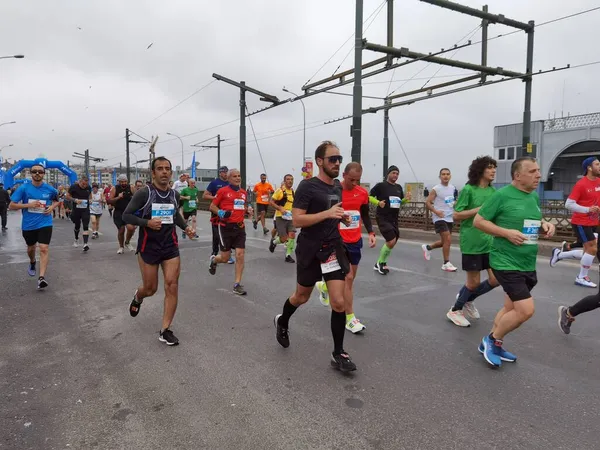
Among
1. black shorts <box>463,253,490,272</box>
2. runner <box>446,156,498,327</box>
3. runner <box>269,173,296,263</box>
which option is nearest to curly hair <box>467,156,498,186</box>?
runner <box>446,156,498,327</box>

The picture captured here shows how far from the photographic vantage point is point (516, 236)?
3.59 m

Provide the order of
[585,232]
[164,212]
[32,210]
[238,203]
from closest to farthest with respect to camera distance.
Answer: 1. [164,212]
2. [585,232]
3. [32,210]
4. [238,203]

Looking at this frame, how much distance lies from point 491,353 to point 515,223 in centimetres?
116

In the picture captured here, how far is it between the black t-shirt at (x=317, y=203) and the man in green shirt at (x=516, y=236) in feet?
4.29

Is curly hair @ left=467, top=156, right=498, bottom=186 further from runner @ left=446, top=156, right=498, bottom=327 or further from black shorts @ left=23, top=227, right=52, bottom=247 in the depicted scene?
black shorts @ left=23, top=227, right=52, bottom=247

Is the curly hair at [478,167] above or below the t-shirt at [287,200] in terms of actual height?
above

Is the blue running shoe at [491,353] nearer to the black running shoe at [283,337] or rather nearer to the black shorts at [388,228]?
the black running shoe at [283,337]

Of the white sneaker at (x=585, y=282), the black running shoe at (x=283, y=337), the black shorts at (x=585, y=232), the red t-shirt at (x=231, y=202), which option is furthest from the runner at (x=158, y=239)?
the white sneaker at (x=585, y=282)

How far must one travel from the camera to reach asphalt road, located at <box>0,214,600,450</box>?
275 centimetres

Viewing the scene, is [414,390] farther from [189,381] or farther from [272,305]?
[272,305]

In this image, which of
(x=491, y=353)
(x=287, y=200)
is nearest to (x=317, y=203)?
(x=491, y=353)

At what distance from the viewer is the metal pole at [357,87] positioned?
1243 centimetres

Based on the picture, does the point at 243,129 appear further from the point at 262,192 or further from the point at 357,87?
the point at 262,192

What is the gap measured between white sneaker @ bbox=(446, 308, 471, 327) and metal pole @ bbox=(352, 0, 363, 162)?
8740 millimetres
